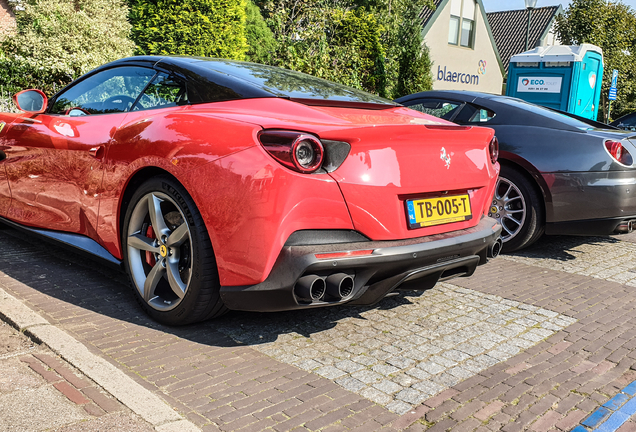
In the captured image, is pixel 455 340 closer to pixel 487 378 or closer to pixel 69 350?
pixel 487 378

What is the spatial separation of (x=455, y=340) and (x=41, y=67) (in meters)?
12.0

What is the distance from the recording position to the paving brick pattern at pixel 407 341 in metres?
3.00

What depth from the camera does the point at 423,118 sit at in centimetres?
367

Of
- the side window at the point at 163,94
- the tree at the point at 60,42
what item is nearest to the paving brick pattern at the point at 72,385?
the side window at the point at 163,94

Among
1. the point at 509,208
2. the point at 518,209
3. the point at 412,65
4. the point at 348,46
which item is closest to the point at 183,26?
the point at 348,46

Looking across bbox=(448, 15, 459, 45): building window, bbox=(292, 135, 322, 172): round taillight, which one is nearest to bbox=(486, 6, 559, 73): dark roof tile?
bbox=(448, 15, 459, 45): building window

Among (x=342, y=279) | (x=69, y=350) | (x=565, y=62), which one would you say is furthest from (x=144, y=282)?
(x=565, y=62)

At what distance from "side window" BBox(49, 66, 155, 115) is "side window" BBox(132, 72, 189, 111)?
84 millimetres

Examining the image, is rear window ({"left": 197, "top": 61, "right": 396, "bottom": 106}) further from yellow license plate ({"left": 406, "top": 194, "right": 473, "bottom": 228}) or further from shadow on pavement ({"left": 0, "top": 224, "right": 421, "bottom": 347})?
shadow on pavement ({"left": 0, "top": 224, "right": 421, "bottom": 347})

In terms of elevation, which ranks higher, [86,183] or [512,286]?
[86,183]

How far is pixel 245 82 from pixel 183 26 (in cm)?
1553

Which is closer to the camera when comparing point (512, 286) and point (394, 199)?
point (394, 199)

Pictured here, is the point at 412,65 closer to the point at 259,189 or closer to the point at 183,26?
the point at 183,26

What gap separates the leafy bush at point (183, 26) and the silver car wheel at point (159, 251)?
49.9 feet
